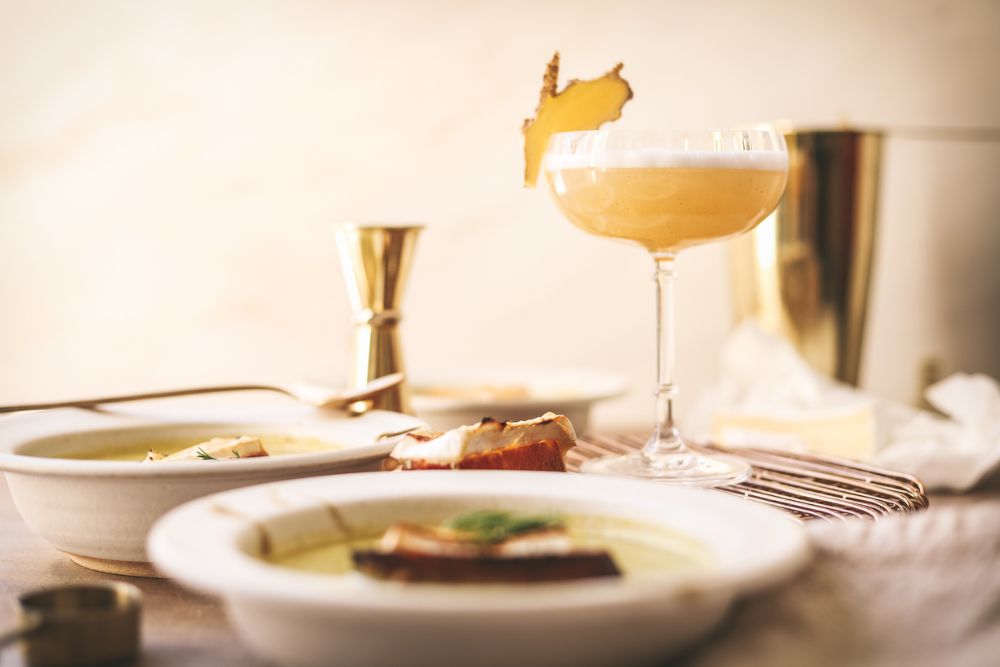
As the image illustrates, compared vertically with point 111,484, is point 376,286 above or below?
above

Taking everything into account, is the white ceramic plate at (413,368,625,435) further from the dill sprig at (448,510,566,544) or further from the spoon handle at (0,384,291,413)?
the dill sprig at (448,510,566,544)

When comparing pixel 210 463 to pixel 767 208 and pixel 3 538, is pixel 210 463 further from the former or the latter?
pixel 767 208

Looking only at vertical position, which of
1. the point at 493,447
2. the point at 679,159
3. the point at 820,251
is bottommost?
the point at 493,447

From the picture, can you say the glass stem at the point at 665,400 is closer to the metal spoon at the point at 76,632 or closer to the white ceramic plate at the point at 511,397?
the white ceramic plate at the point at 511,397

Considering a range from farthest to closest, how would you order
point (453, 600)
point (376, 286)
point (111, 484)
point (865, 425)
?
point (865, 425) → point (376, 286) → point (111, 484) → point (453, 600)

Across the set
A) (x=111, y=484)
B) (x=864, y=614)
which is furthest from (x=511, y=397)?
(x=864, y=614)

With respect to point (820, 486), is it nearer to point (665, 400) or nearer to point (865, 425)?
point (665, 400)

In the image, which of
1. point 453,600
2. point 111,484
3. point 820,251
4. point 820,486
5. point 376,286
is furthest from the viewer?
point 820,251

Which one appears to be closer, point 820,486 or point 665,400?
point 820,486
